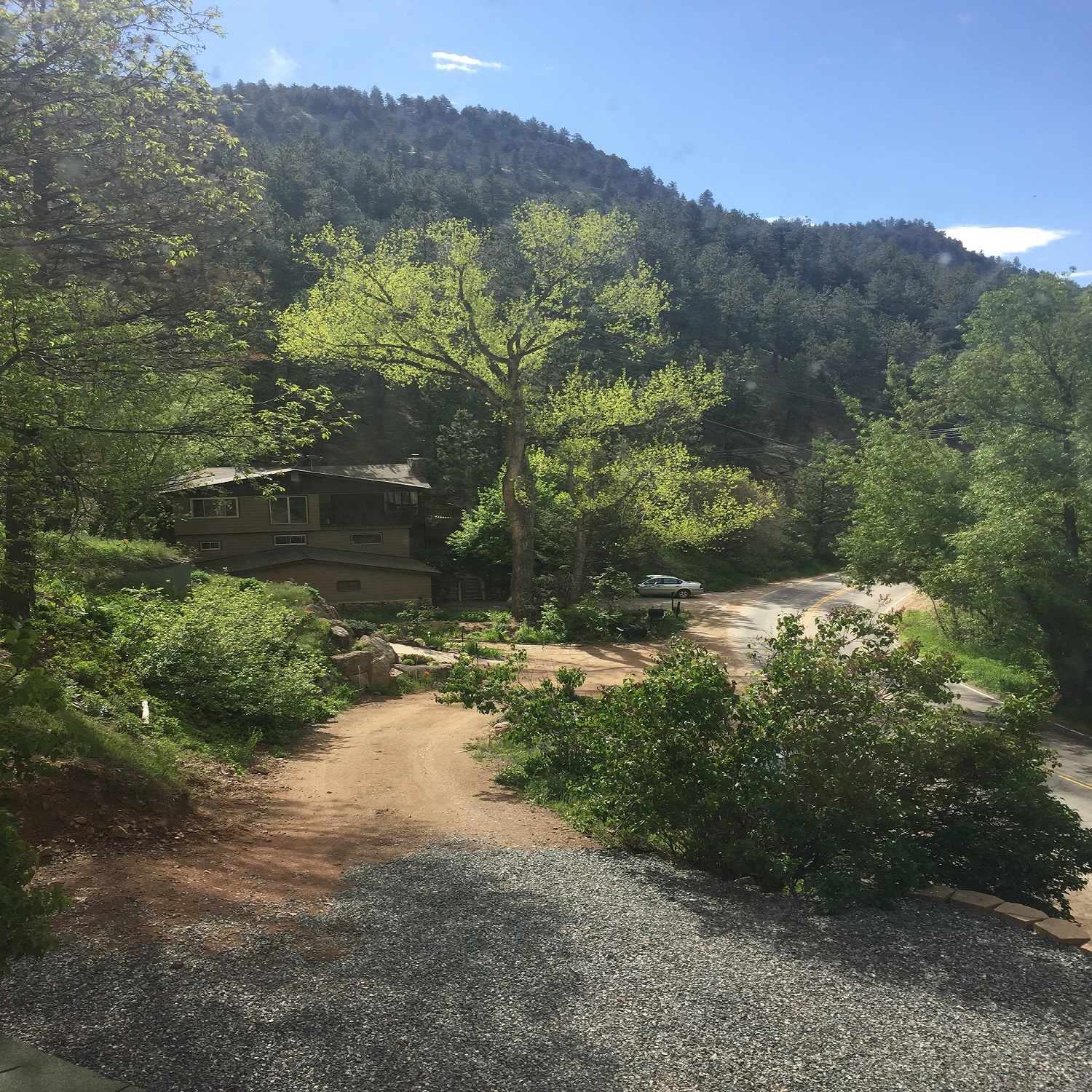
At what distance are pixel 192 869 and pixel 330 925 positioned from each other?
158 cm

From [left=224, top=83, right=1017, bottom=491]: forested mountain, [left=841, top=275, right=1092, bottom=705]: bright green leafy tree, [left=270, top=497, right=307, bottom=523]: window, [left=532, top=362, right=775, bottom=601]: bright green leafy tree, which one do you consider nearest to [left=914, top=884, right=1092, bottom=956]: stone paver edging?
[left=841, top=275, right=1092, bottom=705]: bright green leafy tree

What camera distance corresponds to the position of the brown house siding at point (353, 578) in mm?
31828

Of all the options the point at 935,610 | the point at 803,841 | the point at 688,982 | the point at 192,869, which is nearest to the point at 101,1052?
the point at 192,869

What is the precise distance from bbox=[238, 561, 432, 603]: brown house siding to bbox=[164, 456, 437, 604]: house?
0.03 meters

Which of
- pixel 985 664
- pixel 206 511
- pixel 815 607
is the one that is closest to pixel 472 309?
pixel 206 511

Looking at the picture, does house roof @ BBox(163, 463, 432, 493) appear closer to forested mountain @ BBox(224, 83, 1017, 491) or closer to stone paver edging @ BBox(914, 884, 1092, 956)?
forested mountain @ BBox(224, 83, 1017, 491)

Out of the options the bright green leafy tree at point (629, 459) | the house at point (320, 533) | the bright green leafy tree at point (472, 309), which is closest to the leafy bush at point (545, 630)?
the bright green leafy tree at point (629, 459)

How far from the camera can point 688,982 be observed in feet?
16.9

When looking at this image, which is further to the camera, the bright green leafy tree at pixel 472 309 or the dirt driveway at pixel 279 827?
the bright green leafy tree at pixel 472 309

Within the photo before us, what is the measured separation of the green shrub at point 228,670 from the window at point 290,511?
19.6m

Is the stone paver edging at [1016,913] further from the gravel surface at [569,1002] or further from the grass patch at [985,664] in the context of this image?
the grass patch at [985,664]

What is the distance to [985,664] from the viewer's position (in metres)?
25.8

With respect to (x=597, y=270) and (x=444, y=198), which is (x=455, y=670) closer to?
(x=597, y=270)

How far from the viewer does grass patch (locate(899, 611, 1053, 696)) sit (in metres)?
22.4
